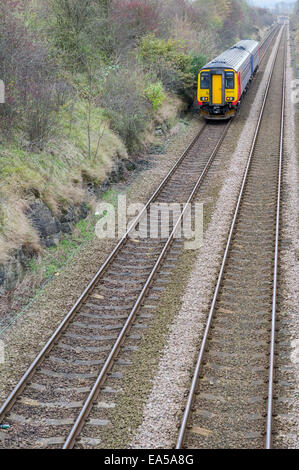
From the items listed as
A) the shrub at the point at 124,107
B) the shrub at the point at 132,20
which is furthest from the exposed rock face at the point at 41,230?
the shrub at the point at 132,20

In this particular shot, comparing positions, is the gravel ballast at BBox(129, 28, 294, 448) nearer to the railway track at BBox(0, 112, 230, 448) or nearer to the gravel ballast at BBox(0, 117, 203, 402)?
the railway track at BBox(0, 112, 230, 448)

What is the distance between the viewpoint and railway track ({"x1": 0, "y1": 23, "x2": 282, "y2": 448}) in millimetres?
7520

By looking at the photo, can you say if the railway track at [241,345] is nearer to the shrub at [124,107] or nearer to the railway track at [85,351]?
the railway track at [85,351]

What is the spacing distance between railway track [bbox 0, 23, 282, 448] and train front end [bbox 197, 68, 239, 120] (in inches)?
479

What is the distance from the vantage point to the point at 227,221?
14469 millimetres

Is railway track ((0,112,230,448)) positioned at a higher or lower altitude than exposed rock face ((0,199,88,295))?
lower

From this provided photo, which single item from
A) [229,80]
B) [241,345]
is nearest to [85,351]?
[241,345]

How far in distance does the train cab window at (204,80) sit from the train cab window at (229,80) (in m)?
0.85

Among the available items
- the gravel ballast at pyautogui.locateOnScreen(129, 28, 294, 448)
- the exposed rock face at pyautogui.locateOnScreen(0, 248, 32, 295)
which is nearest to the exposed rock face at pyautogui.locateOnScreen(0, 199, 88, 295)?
the exposed rock face at pyautogui.locateOnScreen(0, 248, 32, 295)

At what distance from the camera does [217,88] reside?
2441cm

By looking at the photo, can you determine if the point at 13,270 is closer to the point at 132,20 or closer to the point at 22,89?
the point at 22,89
